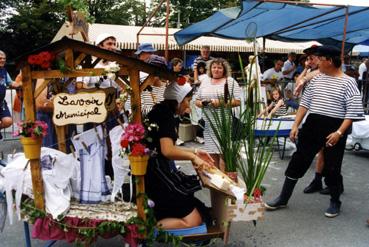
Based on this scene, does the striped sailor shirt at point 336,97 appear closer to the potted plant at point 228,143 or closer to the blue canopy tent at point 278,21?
the potted plant at point 228,143

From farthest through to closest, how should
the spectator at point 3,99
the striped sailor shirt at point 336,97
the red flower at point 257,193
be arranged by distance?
the spectator at point 3,99
the striped sailor shirt at point 336,97
the red flower at point 257,193

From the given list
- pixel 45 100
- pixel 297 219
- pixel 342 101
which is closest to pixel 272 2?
pixel 342 101

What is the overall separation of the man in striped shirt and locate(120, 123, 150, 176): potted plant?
6.84 feet

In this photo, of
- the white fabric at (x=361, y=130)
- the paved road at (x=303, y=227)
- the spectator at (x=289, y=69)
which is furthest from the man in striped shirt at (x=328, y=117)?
the spectator at (x=289, y=69)

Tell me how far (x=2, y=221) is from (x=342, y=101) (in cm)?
317

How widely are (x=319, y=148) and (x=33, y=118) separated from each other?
2.76 m

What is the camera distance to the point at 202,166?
3.02 m

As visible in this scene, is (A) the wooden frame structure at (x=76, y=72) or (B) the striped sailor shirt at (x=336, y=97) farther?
(B) the striped sailor shirt at (x=336, y=97)

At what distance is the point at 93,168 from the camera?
2922 millimetres

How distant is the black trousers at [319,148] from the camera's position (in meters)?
3.94

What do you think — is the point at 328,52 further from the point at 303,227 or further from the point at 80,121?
the point at 80,121

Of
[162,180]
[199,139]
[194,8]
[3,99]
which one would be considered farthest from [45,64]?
[194,8]

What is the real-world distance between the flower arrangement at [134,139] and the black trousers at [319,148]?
208 cm

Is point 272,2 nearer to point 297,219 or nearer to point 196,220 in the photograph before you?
point 297,219
